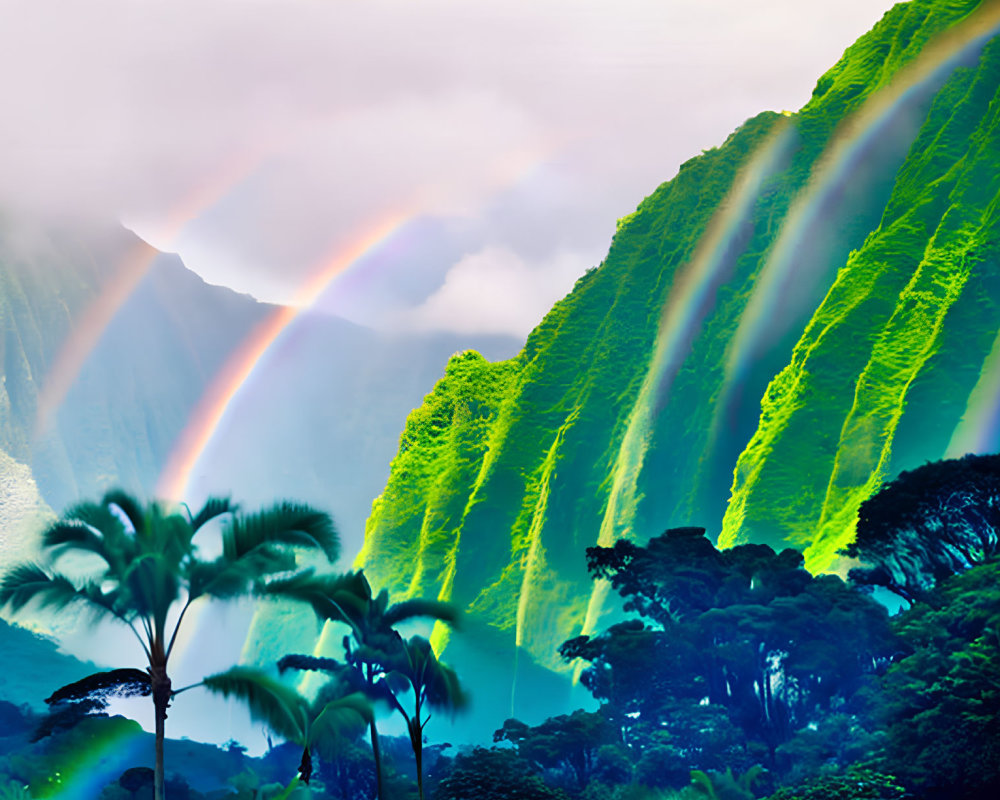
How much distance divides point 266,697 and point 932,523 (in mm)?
21799

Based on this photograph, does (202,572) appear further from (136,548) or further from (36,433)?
(36,433)

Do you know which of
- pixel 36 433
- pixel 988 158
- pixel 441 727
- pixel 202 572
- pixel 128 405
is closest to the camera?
pixel 202 572

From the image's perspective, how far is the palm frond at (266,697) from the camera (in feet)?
38.5

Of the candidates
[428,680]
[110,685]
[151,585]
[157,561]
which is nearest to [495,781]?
[428,680]

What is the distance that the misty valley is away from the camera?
14867 millimetres

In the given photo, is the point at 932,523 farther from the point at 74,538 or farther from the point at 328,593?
the point at 74,538

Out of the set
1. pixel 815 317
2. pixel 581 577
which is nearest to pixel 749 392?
pixel 815 317

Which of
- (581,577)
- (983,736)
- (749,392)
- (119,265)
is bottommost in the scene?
(983,736)

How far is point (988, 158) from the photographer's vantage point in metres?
41.1

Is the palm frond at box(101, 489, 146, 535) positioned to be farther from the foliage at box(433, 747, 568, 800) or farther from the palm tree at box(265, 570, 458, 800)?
the foliage at box(433, 747, 568, 800)

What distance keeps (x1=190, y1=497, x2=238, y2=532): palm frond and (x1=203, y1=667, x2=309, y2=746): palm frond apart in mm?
1917

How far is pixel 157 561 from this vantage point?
41.0ft

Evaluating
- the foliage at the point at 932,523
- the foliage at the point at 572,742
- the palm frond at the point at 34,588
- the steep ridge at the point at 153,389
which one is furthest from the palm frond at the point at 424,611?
the steep ridge at the point at 153,389

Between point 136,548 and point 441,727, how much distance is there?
4194cm
